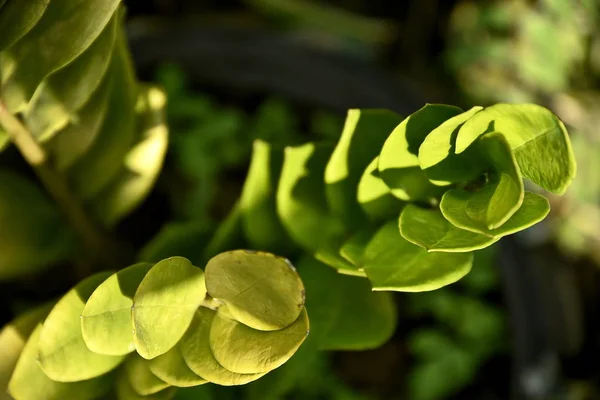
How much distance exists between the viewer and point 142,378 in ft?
1.13

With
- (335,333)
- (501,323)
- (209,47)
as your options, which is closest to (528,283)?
(501,323)

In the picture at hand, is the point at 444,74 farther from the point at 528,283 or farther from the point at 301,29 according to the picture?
the point at 528,283

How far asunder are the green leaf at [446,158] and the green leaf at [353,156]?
0.05 metres

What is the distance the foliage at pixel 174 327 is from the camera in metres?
0.30

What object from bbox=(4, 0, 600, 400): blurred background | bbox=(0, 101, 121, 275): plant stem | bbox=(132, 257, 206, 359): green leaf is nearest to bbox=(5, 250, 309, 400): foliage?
bbox=(132, 257, 206, 359): green leaf

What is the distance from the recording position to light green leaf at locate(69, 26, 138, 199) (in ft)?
1.37

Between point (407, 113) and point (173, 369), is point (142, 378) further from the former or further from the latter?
point (407, 113)

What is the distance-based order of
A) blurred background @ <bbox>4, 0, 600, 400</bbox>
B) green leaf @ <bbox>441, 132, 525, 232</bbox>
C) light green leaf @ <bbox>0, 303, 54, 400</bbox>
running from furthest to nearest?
1. blurred background @ <bbox>4, 0, 600, 400</bbox>
2. light green leaf @ <bbox>0, 303, 54, 400</bbox>
3. green leaf @ <bbox>441, 132, 525, 232</bbox>

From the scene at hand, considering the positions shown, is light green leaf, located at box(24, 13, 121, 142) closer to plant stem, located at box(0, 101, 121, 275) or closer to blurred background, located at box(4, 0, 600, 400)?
plant stem, located at box(0, 101, 121, 275)

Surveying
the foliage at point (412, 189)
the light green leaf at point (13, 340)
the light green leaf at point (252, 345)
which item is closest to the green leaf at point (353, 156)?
the foliage at point (412, 189)

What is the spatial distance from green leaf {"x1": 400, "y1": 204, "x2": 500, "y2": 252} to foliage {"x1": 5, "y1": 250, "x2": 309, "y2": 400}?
68 millimetres

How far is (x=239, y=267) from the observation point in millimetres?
323

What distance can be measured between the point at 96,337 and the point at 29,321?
118 millimetres

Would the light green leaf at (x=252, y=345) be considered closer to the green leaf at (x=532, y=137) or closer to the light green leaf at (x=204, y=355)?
the light green leaf at (x=204, y=355)
